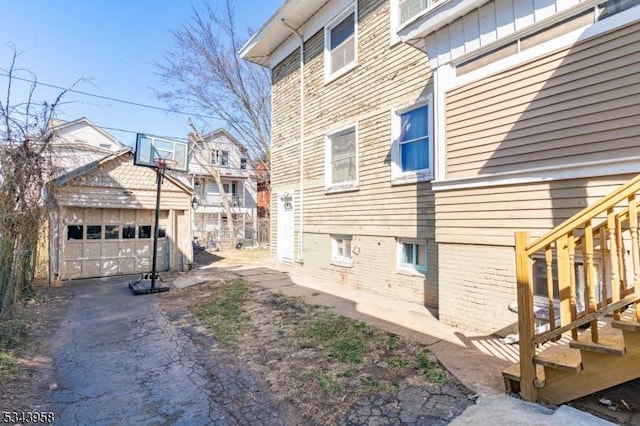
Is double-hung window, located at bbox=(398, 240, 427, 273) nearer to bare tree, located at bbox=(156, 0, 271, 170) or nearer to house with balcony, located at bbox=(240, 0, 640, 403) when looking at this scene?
house with balcony, located at bbox=(240, 0, 640, 403)

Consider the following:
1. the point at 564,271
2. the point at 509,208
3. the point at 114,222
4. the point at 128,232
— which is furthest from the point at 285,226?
the point at 564,271

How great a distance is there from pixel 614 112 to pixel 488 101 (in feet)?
4.56

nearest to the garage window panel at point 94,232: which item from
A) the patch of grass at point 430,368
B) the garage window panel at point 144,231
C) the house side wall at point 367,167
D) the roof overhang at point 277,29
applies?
the garage window panel at point 144,231

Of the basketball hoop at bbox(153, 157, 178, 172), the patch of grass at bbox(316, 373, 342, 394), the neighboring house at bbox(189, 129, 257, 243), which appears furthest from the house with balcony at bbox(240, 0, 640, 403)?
the neighboring house at bbox(189, 129, 257, 243)

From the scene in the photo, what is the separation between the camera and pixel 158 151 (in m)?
9.15

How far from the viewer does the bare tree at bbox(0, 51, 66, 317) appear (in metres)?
5.36

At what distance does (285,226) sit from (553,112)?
792 centimetres

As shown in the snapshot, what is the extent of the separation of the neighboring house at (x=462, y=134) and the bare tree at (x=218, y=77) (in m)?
11.3

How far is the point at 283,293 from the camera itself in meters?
A: 7.30

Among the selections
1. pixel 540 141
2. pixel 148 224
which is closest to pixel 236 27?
pixel 148 224

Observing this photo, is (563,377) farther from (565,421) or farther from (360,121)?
(360,121)

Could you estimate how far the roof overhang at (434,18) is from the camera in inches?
179

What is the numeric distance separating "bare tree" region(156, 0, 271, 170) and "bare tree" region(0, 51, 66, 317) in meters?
14.0

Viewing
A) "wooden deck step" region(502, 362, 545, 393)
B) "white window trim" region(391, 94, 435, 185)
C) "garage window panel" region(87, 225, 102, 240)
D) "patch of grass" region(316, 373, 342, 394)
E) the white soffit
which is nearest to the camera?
"wooden deck step" region(502, 362, 545, 393)
